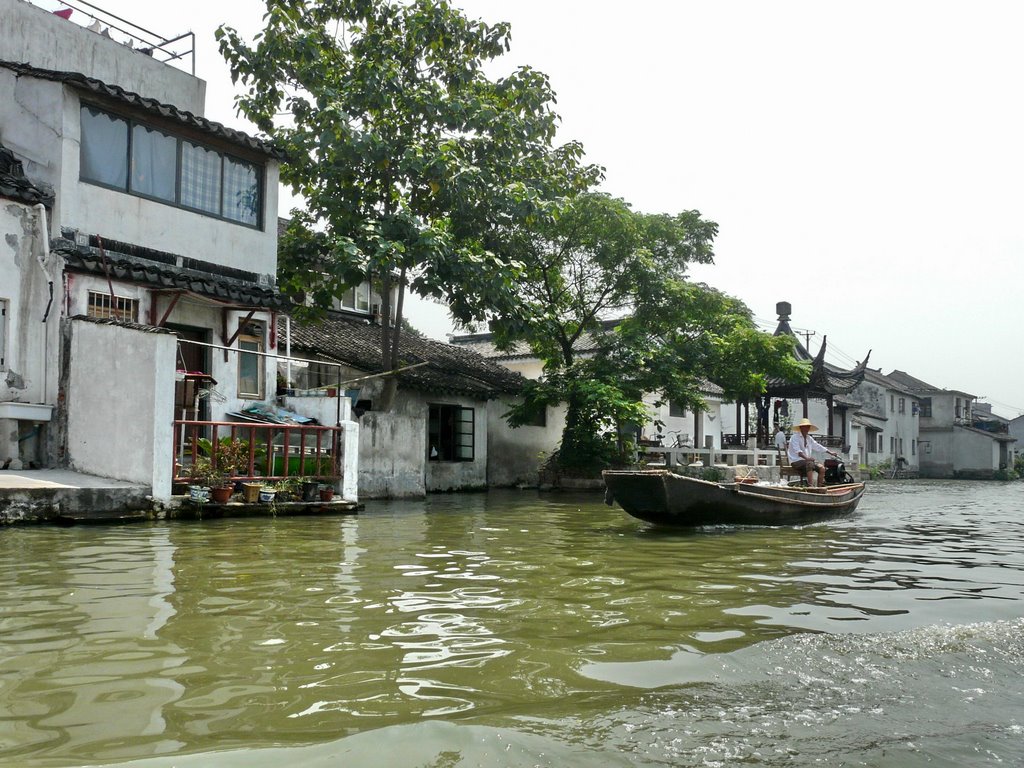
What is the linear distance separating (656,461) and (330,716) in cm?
2178

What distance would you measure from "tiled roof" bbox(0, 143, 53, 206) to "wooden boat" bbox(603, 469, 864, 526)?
30.0ft

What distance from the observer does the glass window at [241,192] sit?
16078mm

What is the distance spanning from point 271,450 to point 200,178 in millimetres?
5519

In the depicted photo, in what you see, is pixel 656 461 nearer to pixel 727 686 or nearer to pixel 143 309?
pixel 143 309

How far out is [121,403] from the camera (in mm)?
11859

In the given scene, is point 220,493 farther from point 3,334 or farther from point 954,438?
point 954,438

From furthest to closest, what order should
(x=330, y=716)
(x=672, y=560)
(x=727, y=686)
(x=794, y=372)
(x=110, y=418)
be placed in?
(x=794, y=372), (x=110, y=418), (x=672, y=560), (x=727, y=686), (x=330, y=716)

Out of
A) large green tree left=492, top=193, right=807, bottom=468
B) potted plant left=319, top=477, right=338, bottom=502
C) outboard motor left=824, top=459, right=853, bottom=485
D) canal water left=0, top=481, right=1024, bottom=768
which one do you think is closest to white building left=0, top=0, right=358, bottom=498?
potted plant left=319, top=477, right=338, bottom=502

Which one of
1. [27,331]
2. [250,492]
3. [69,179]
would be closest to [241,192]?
[69,179]

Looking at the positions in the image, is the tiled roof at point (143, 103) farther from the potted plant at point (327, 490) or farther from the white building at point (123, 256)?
the potted plant at point (327, 490)

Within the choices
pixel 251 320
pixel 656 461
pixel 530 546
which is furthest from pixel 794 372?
pixel 530 546

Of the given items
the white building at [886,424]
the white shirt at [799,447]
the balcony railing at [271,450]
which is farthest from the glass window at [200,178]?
the white building at [886,424]

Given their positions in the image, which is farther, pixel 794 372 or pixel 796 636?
pixel 794 372

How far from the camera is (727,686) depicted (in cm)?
414
